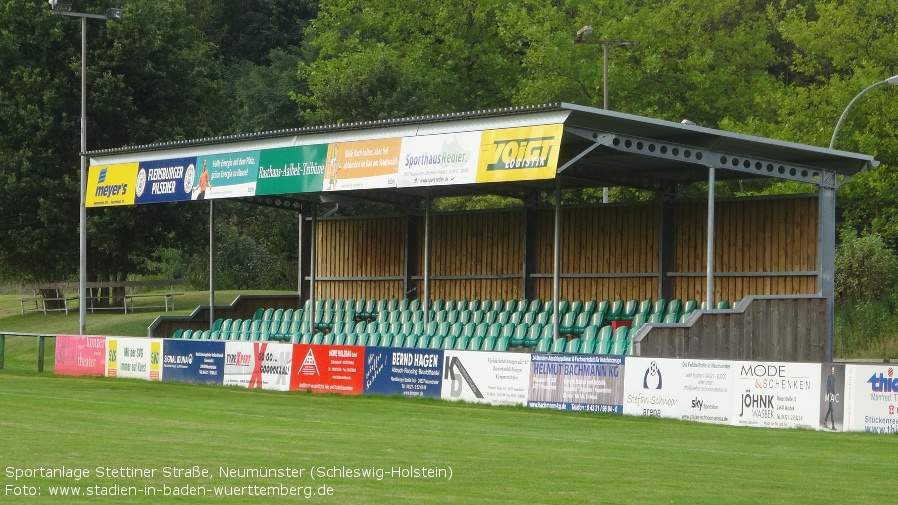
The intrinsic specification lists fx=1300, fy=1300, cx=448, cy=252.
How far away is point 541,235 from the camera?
33.2 metres

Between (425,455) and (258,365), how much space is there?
14.6 meters

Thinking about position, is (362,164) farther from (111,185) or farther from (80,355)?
(80,355)

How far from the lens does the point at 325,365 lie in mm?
27875

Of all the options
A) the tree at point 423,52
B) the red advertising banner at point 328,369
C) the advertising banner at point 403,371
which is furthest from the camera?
the tree at point 423,52

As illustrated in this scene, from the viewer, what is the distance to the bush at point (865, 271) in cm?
4222

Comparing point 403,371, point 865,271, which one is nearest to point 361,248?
point 403,371

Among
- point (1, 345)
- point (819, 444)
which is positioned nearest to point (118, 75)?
point (1, 345)

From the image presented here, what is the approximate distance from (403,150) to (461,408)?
20.0ft

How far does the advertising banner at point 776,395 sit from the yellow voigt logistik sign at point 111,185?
18478 millimetres

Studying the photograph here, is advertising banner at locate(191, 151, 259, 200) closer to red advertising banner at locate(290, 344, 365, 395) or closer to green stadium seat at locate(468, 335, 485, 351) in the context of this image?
red advertising banner at locate(290, 344, 365, 395)

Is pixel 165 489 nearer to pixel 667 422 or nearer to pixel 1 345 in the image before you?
pixel 667 422

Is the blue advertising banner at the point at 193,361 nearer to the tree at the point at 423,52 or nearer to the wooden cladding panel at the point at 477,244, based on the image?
the wooden cladding panel at the point at 477,244

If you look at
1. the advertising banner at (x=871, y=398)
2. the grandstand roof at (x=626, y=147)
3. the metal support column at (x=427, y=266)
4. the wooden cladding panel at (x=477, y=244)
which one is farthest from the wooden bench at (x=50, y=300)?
the advertising banner at (x=871, y=398)

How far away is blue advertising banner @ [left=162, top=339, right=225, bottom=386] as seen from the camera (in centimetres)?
3042
